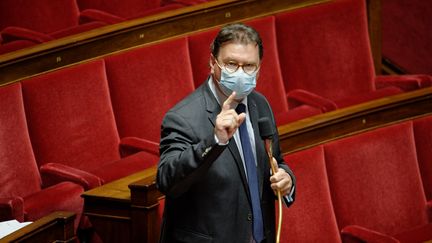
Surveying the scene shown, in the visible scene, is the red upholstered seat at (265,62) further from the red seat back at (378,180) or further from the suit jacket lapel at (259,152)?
the suit jacket lapel at (259,152)

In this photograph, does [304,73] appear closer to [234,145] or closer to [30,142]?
[30,142]

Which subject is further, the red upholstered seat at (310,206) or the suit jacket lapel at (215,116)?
the red upholstered seat at (310,206)

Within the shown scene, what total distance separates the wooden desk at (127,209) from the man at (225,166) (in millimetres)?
103

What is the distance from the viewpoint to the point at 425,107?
664 mm

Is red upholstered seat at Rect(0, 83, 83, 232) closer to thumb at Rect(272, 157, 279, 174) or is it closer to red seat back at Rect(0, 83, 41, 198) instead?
red seat back at Rect(0, 83, 41, 198)

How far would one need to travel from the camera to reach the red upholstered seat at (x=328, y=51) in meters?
0.77

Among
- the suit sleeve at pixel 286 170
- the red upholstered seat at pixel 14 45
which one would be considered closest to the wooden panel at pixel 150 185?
the suit sleeve at pixel 286 170

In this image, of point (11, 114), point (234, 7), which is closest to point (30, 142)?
point (11, 114)

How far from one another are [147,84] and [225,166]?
0.33 meters

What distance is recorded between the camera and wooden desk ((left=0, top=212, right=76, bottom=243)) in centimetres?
45

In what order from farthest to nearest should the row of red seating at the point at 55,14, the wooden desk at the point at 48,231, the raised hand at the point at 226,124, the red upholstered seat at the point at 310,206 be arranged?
1. the row of red seating at the point at 55,14
2. the red upholstered seat at the point at 310,206
3. the wooden desk at the point at 48,231
4. the raised hand at the point at 226,124

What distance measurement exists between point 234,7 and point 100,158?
0.20 meters

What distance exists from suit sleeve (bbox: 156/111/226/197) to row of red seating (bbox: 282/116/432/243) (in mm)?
199

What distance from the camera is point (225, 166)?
38 cm
